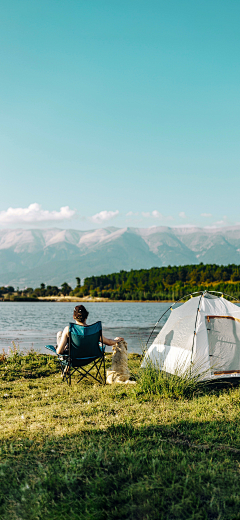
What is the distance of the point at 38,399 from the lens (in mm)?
6180

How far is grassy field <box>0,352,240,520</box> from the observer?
2.75 meters

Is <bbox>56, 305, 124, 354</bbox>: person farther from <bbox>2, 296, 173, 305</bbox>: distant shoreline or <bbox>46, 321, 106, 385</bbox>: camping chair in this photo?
<bbox>2, 296, 173, 305</bbox>: distant shoreline

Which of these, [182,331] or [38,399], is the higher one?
[182,331]

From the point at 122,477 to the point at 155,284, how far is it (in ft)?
Result: 412

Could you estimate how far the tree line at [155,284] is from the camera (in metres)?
118

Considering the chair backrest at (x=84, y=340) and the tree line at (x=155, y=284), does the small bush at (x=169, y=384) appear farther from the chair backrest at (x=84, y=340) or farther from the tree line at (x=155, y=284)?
the tree line at (x=155, y=284)

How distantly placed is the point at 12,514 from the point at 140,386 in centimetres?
367

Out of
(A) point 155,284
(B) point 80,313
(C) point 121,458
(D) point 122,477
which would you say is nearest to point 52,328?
(B) point 80,313

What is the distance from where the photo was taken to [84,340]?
285 inches

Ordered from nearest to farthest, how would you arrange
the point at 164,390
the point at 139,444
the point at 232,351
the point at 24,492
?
the point at 24,492 < the point at 139,444 < the point at 164,390 < the point at 232,351

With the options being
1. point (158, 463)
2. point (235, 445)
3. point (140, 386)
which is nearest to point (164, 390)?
point (140, 386)

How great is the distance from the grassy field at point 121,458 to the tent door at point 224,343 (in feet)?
4.97

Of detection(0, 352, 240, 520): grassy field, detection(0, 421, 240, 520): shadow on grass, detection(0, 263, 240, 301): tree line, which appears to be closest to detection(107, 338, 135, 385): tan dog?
detection(0, 352, 240, 520): grassy field

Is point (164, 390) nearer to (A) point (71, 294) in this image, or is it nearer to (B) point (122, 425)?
(B) point (122, 425)
